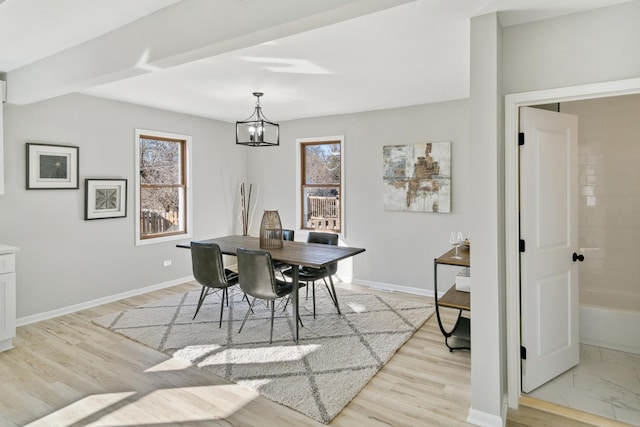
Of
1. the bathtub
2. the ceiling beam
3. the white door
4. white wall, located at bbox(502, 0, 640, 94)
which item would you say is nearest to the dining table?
the white door

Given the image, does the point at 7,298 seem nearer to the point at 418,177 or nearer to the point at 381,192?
the point at 381,192

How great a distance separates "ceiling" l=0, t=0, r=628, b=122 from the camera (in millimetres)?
2122

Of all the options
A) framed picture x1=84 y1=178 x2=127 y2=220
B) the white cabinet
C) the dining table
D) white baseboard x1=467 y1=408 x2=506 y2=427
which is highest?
framed picture x1=84 y1=178 x2=127 y2=220

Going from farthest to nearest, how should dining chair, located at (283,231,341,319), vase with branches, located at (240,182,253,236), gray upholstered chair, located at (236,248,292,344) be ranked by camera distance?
vase with branches, located at (240,182,253,236) → dining chair, located at (283,231,341,319) → gray upholstered chair, located at (236,248,292,344)

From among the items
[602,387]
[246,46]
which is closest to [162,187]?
[246,46]

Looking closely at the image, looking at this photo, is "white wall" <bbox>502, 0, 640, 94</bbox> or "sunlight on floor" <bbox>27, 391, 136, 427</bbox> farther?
"sunlight on floor" <bbox>27, 391, 136, 427</bbox>

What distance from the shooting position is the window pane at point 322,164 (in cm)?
595

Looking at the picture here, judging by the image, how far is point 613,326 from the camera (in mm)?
3367

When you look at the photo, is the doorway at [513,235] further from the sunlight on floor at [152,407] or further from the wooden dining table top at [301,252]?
the sunlight on floor at [152,407]

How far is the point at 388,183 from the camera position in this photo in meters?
5.34

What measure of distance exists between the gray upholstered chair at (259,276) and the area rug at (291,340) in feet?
1.27

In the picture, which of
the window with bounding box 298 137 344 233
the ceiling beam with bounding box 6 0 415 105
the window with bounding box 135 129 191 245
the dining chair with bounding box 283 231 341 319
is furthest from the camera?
the window with bounding box 298 137 344 233

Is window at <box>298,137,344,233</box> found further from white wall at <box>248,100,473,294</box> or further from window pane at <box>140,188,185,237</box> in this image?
window pane at <box>140,188,185,237</box>

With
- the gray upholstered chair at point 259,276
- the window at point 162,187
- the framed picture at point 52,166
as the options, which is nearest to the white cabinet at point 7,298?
the framed picture at point 52,166
